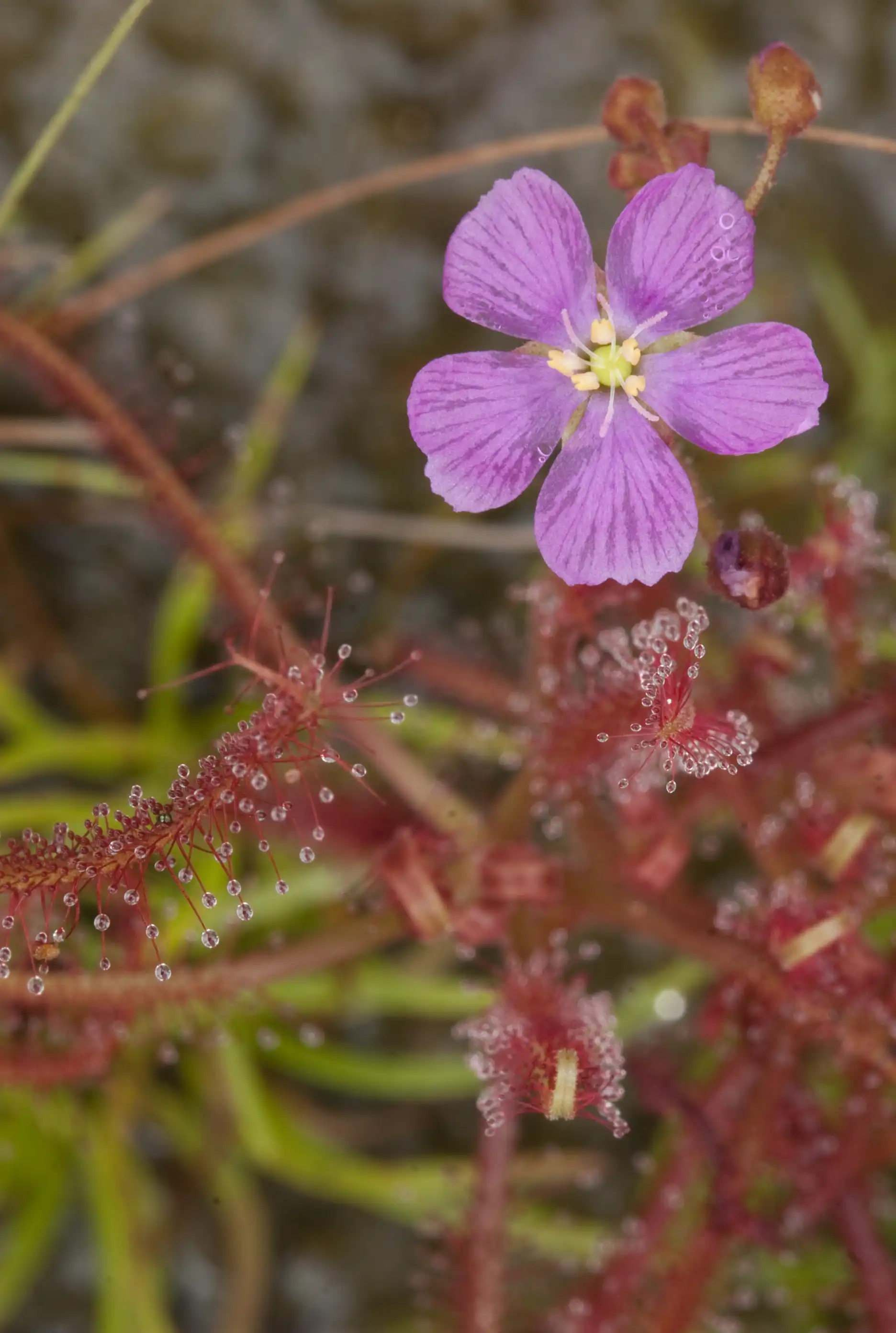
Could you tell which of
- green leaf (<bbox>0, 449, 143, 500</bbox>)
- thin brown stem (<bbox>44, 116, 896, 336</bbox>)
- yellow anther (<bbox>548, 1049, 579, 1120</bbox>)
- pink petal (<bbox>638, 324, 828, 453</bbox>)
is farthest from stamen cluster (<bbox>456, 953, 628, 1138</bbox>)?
green leaf (<bbox>0, 449, 143, 500</bbox>)

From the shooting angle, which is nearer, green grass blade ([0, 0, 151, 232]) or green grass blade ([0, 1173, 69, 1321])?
green grass blade ([0, 0, 151, 232])

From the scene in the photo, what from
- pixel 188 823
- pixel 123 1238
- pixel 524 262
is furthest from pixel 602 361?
pixel 123 1238

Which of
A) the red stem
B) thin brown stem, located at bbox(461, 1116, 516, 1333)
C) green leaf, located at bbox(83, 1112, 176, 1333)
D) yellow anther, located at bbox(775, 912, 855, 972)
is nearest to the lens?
yellow anther, located at bbox(775, 912, 855, 972)

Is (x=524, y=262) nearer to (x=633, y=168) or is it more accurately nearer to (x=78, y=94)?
(x=633, y=168)

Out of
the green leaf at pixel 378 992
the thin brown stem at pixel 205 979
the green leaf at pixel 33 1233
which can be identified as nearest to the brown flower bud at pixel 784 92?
the thin brown stem at pixel 205 979

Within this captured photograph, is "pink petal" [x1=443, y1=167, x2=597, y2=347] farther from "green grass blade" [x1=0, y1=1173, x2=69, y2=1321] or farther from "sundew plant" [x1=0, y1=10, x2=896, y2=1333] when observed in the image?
"green grass blade" [x1=0, y1=1173, x2=69, y2=1321]

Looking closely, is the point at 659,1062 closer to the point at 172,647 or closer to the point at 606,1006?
the point at 606,1006

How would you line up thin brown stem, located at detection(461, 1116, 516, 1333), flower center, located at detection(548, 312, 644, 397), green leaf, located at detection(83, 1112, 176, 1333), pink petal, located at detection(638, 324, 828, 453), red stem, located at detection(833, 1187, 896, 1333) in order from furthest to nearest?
green leaf, located at detection(83, 1112, 176, 1333)
red stem, located at detection(833, 1187, 896, 1333)
thin brown stem, located at detection(461, 1116, 516, 1333)
flower center, located at detection(548, 312, 644, 397)
pink petal, located at detection(638, 324, 828, 453)

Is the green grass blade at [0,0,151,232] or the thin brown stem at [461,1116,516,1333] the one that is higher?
the green grass blade at [0,0,151,232]
